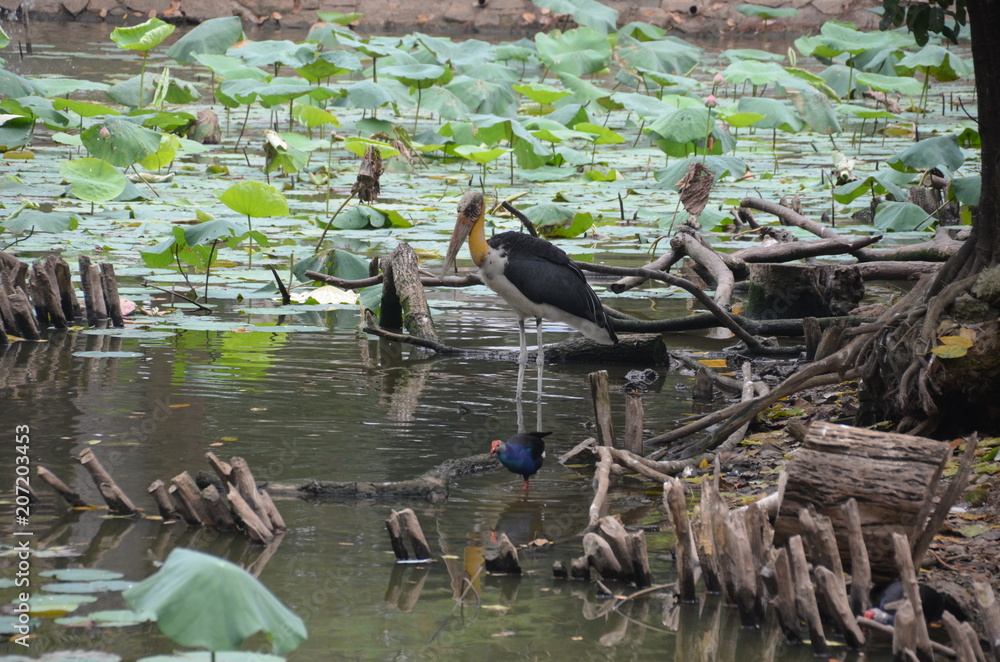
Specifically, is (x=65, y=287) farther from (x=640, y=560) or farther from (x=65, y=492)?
(x=640, y=560)

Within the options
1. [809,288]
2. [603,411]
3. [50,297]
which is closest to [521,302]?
[603,411]

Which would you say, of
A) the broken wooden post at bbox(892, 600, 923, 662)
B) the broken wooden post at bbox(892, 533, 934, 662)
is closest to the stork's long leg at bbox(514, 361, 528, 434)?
the broken wooden post at bbox(892, 533, 934, 662)

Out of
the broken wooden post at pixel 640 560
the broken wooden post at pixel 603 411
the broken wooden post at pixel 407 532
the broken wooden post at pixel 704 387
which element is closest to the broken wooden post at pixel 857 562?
the broken wooden post at pixel 640 560

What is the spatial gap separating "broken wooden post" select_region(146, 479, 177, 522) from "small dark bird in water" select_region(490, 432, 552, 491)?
1.26 m

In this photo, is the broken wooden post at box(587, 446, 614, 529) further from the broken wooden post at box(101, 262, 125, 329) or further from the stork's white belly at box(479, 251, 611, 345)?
the broken wooden post at box(101, 262, 125, 329)

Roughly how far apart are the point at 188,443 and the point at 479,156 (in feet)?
20.0

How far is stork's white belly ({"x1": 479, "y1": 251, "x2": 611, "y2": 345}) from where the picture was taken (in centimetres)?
627

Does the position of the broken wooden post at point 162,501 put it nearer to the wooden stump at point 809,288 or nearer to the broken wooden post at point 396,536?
the broken wooden post at point 396,536

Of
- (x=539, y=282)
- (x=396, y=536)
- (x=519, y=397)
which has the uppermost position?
(x=539, y=282)

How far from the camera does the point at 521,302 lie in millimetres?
6363

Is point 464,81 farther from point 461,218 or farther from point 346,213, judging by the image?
point 461,218

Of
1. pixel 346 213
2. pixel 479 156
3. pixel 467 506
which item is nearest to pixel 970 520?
pixel 467 506

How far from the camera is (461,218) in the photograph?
6602mm

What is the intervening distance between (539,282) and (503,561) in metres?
2.55
